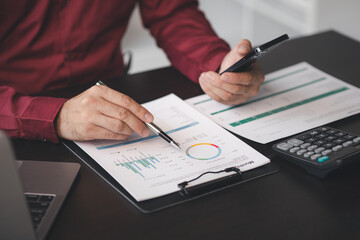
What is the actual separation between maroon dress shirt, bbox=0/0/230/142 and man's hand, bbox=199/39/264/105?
0.11 meters

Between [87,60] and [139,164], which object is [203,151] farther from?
[87,60]

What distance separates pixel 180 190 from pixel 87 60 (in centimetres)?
71

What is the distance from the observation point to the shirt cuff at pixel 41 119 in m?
0.87

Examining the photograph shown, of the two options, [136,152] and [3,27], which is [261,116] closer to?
[136,152]

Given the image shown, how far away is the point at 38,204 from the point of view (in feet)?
2.24

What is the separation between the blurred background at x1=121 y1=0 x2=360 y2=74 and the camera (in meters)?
2.63

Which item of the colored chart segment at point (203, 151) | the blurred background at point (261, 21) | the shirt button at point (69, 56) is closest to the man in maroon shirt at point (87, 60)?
the shirt button at point (69, 56)

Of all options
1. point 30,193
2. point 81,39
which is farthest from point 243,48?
point 30,193

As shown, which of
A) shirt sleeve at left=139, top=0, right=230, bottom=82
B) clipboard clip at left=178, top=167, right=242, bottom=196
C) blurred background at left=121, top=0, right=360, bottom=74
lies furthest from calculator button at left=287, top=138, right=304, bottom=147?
blurred background at left=121, top=0, right=360, bottom=74

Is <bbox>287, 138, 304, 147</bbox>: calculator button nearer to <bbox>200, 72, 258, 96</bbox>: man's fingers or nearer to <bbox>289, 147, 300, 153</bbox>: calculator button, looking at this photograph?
<bbox>289, 147, 300, 153</bbox>: calculator button

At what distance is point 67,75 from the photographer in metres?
1.27

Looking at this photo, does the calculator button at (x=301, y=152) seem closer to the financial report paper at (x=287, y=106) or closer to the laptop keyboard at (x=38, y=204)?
the financial report paper at (x=287, y=106)

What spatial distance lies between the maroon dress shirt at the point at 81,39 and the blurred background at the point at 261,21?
157cm

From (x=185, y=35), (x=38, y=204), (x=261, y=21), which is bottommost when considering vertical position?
(x=261, y=21)
